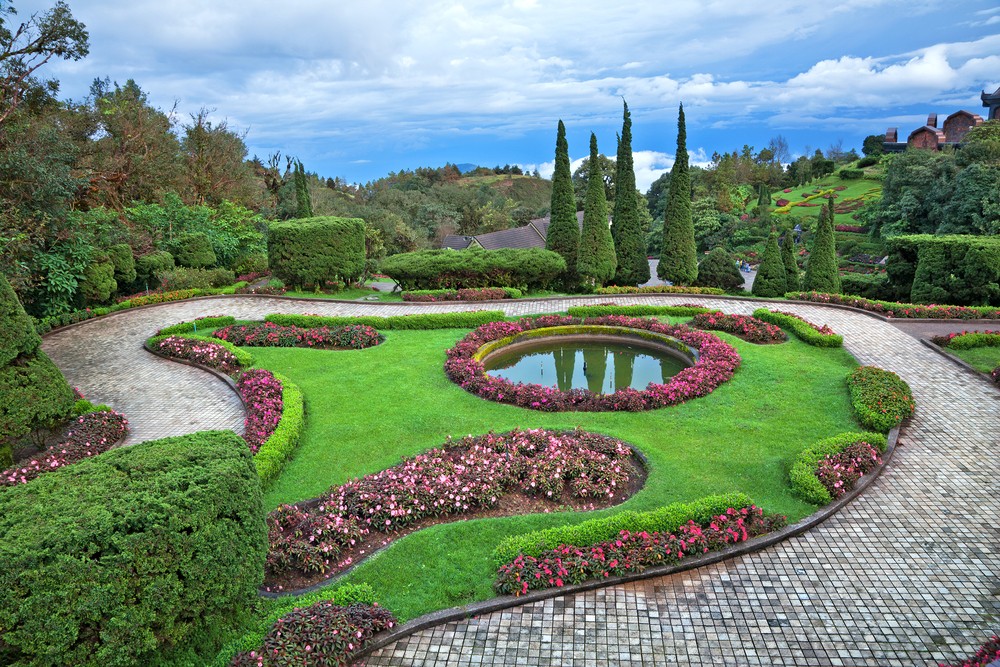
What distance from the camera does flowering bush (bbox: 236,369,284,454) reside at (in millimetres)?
9922

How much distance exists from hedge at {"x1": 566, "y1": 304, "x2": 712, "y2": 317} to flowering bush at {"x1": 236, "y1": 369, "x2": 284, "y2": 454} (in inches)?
343

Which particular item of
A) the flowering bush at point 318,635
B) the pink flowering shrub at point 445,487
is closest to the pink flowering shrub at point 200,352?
the pink flowering shrub at point 445,487

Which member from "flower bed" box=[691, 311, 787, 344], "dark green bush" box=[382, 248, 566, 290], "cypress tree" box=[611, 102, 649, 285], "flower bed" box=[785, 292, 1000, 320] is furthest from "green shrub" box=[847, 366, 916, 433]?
"cypress tree" box=[611, 102, 649, 285]

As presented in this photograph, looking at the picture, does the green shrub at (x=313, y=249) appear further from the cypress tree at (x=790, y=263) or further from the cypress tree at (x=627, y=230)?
the cypress tree at (x=790, y=263)

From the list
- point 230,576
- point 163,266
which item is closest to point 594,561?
point 230,576

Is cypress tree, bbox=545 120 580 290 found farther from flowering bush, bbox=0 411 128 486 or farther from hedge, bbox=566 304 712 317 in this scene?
flowering bush, bbox=0 411 128 486

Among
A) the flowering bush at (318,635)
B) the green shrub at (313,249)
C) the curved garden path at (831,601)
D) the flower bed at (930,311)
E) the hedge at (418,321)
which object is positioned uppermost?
the green shrub at (313,249)

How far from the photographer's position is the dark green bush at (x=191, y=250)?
2380cm

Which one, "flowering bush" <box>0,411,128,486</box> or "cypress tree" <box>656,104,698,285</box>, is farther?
"cypress tree" <box>656,104,698,285</box>

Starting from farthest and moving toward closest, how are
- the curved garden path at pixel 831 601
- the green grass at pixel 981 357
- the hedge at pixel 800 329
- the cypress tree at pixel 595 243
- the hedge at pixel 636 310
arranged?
the cypress tree at pixel 595 243 → the hedge at pixel 636 310 → the hedge at pixel 800 329 → the green grass at pixel 981 357 → the curved garden path at pixel 831 601

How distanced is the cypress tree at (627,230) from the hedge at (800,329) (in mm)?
7791

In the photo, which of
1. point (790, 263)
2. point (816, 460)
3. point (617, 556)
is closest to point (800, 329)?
point (816, 460)

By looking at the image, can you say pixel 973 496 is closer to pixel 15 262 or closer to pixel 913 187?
pixel 15 262

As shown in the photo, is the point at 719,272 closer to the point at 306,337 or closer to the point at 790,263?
the point at 790,263
